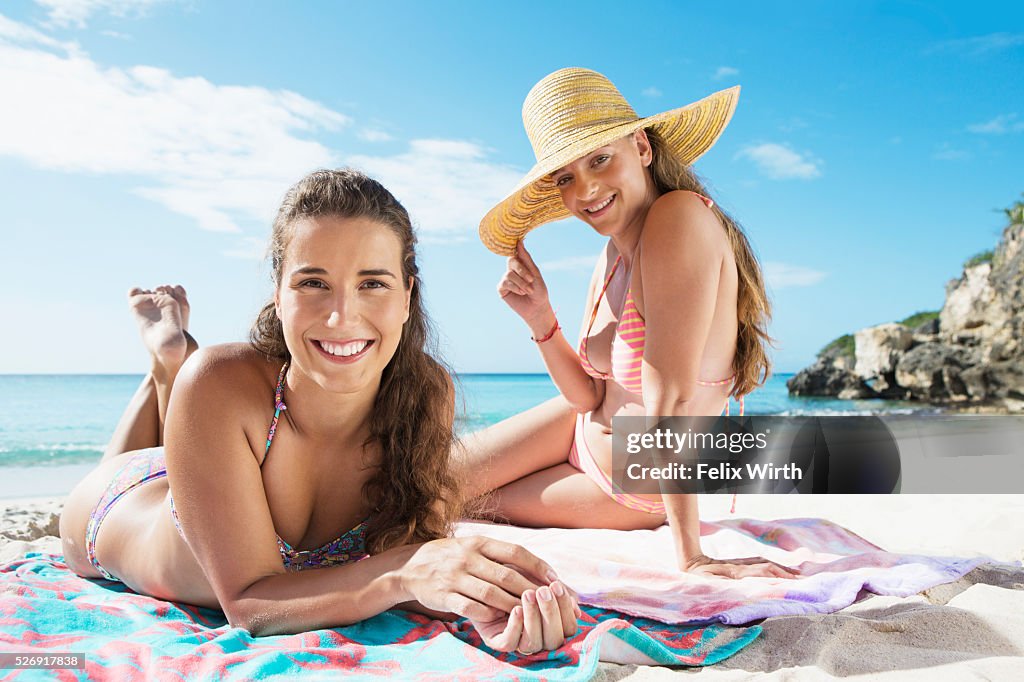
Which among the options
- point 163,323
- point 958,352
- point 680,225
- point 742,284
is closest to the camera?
point 680,225

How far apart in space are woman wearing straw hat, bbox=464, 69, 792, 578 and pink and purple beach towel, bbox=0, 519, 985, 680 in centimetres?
26

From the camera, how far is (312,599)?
217 centimetres

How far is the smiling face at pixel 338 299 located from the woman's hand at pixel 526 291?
1.36m

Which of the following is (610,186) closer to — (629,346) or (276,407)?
(629,346)

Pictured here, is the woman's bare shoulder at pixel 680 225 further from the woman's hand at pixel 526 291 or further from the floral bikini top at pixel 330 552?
the floral bikini top at pixel 330 552

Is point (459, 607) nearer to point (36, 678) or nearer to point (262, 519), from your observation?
point (262, 519)

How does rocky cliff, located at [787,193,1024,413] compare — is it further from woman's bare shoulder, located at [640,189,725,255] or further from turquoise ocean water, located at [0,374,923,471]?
woman's bare shoulder, located at [640,189,725,255]

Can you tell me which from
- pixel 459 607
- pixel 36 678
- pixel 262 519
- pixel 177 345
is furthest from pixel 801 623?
pixel 177 345

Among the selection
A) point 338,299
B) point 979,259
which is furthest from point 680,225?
point 979,259

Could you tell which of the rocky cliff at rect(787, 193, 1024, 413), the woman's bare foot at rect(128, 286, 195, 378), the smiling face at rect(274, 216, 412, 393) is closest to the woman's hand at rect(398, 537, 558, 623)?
the smiling face at rect(274, 216, 412, 393)

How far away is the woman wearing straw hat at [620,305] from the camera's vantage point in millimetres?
2846

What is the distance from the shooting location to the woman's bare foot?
408cm

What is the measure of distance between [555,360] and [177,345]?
6.97 feet

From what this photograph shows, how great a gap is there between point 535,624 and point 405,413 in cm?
93
